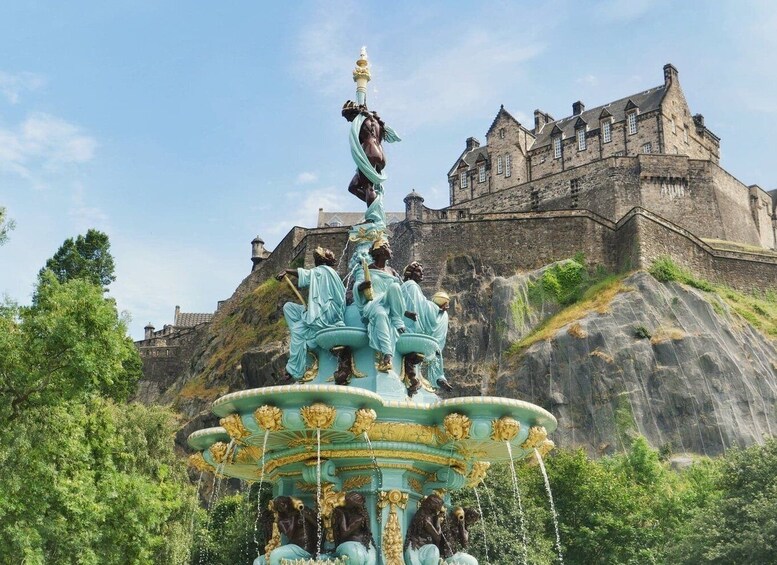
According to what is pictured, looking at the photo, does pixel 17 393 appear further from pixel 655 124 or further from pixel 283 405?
pixel 655 124

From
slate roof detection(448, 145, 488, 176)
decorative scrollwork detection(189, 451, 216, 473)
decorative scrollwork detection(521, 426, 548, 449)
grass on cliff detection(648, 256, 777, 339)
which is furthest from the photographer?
slate roof detection(448, 145, 488, 176)

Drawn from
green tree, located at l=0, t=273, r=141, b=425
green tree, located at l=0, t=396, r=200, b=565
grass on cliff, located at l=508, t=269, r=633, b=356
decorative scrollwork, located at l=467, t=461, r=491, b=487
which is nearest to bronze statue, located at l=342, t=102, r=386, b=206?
decorative scrollwork, located at l=467, t=461, r=491, b=487

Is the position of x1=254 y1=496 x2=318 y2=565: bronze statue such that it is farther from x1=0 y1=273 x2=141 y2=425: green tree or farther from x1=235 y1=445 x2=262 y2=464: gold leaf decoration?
x1=0 y1=273 x2=141 y2=425: green tree

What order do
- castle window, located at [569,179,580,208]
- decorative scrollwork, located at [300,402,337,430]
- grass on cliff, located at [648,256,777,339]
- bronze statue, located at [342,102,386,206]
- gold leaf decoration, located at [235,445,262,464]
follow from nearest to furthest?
decorative scrollwork, located at [300,402,337,430]
gold leaf decoration, located at [235,445,262,464]
bronze statue, located at [342,102,386,206]
grass on cliff, located at [648,256,777,339]
castle window, located at [569,179,580,208]

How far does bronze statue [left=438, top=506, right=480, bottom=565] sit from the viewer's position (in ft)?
34.2

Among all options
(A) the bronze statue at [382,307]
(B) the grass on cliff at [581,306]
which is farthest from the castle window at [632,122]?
(A) the bronze statue at [382,307]

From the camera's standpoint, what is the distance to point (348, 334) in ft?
36.2

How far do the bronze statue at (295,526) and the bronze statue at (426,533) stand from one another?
1.05 meters

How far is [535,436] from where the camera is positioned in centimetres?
1045

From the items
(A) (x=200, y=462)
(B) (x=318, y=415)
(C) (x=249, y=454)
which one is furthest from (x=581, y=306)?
(B) (x=318, y=415)

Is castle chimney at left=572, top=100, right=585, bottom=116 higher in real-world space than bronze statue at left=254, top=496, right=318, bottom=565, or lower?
higher

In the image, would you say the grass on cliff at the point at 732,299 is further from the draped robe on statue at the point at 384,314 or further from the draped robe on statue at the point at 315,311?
the draped robe on statue at the point at 315,311

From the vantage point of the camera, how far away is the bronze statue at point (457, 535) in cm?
1042

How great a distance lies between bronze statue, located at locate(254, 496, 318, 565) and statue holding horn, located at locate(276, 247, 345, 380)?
1709 millimetres
